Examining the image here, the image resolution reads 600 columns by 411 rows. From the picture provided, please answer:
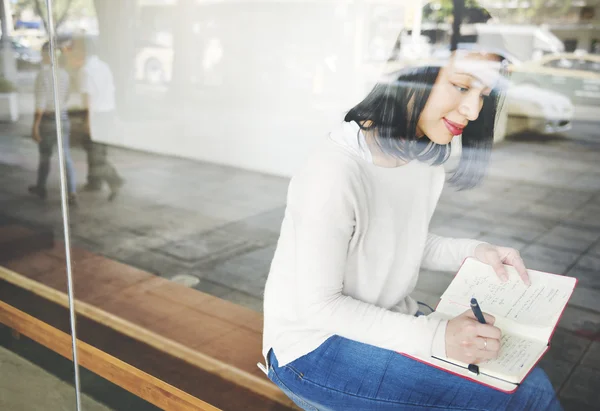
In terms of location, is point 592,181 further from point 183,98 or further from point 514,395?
point 183,98

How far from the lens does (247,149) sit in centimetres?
186

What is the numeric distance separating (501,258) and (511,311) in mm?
132

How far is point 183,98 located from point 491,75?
158 centimetres

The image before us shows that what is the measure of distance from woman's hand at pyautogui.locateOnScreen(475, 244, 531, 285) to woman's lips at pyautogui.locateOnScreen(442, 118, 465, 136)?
0.29m

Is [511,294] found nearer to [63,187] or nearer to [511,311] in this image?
[511,311]

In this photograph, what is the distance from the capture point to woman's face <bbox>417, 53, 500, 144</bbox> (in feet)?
3.67

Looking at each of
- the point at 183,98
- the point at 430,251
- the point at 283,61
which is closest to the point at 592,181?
the point at 430,251

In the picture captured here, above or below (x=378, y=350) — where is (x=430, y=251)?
above

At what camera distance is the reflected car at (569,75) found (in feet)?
4.12

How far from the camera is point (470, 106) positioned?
1129 millimetres

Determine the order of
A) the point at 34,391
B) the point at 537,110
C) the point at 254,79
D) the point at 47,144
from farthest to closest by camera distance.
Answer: the point at 47,144 → the point at 34,391 → the point at 254,79 → the point at 537,110

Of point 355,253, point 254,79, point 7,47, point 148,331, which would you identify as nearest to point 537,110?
point 355,253

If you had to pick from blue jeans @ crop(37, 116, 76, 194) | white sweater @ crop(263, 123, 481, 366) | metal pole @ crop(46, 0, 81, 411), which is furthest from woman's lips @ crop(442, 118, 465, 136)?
blue jeans @ crop(37, 116, 76, 194)

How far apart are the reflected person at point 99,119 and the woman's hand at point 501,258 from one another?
87.7 inches
